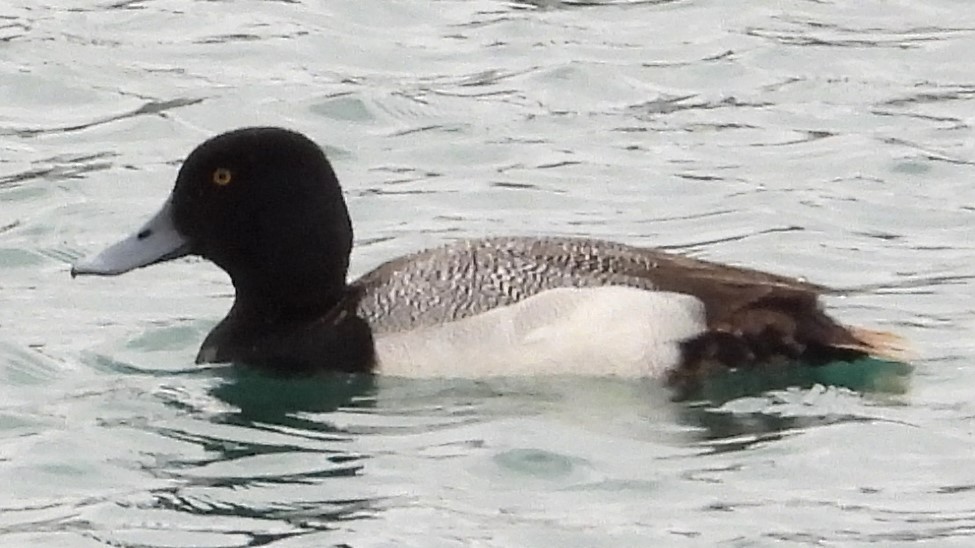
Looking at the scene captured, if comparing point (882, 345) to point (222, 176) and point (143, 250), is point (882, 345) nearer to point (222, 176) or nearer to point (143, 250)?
point (222, 176)

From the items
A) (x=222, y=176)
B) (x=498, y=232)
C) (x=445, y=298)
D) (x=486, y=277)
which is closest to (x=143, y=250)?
(x=222, y=176)

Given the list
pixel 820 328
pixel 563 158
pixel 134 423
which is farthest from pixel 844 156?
pixel 134 423

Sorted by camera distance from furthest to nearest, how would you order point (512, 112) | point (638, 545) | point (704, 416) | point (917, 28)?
point (917, 28) < point (512, 112) < point (704, 416) < point (638, 545)

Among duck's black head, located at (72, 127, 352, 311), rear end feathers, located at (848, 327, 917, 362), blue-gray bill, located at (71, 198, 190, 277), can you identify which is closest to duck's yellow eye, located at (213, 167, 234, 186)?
duck's black head, located at (72, 127, 352, 311)

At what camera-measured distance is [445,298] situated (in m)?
9.32

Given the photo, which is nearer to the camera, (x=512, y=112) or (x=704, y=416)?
(x=704, y=416)

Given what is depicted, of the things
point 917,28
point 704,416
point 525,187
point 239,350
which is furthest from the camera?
point 917,28

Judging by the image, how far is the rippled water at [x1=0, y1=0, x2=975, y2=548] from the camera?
811cm

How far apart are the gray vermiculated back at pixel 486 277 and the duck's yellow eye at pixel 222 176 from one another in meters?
0.57

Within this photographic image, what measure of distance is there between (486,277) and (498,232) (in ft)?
6.71

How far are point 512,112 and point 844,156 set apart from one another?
1526 millimetres

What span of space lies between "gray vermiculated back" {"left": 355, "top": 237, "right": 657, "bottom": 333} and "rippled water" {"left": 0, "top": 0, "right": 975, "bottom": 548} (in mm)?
246

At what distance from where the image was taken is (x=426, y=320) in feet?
30.5

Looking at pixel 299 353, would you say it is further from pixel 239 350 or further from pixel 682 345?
pixel 682 345
